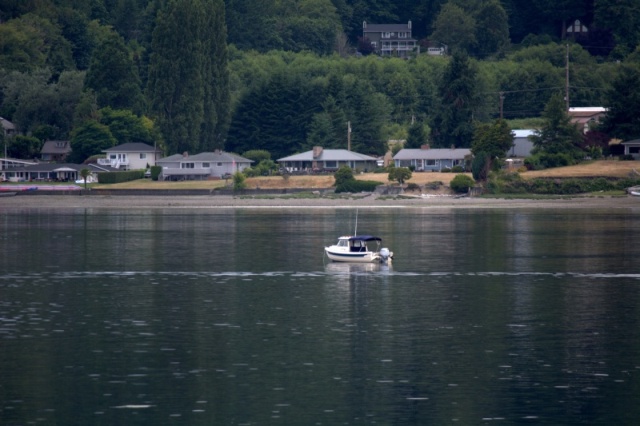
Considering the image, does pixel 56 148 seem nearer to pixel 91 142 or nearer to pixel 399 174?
pixel 91 142

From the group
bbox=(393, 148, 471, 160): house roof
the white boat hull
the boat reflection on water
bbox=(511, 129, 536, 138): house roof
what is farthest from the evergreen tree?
the boat reflection on water

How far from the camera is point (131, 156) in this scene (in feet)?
531

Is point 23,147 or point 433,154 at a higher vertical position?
point 23,147

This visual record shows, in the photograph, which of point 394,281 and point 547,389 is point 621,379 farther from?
point 394,281

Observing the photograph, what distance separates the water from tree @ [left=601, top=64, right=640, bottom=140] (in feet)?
211

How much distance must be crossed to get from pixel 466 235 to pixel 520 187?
47.0 meters

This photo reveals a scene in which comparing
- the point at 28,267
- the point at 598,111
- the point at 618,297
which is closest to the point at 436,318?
the point at 618,297

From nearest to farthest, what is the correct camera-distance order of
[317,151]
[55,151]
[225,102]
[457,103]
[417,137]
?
[317,151] < [457,103] < [417,137] < [225,102] < [55,151]

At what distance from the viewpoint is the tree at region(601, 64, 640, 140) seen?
463 ft

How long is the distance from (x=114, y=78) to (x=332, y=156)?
132 feet

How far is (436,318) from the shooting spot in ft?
149

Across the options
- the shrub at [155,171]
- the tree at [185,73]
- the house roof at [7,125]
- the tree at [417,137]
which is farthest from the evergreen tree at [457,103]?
the house roof at [7,125]

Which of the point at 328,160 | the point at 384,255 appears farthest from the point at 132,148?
the point at 384,255

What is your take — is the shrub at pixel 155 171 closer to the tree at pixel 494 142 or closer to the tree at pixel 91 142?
the tree at pixel 91 142
